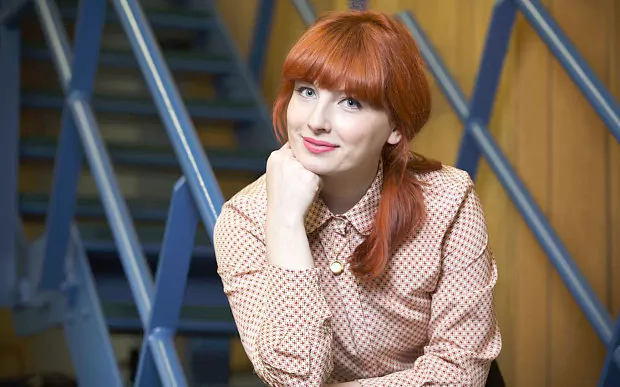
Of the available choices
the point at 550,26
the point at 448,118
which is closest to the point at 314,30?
the point at 550,26

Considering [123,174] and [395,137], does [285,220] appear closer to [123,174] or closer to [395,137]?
[395,137]

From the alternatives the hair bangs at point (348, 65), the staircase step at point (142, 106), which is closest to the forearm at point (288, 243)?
the hair bangs at point (348, 65)

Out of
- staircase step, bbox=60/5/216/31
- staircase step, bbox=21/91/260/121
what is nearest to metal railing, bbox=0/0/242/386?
staircase step, bbox=21/91/260/121

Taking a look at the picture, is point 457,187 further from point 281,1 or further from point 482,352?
point 281,1

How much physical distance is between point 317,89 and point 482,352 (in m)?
0.48

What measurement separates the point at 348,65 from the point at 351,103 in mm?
62

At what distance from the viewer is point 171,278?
198 centimetres

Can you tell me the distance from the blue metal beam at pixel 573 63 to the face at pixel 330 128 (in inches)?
33.9

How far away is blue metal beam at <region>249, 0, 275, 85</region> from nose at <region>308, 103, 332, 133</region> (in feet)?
9.22

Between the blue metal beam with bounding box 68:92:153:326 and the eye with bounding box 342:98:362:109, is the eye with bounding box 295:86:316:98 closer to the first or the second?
the eye with bounding box 342:98:362:109

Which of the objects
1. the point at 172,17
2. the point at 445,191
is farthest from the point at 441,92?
the point at 172,17

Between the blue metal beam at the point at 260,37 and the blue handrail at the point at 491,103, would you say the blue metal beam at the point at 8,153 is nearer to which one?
the blue metal beam at the point at 260,37

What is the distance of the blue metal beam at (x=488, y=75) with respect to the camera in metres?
2.58

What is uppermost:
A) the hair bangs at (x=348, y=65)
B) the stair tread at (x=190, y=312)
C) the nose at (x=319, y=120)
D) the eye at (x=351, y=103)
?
the hair bangs at (x=348, y=65)
